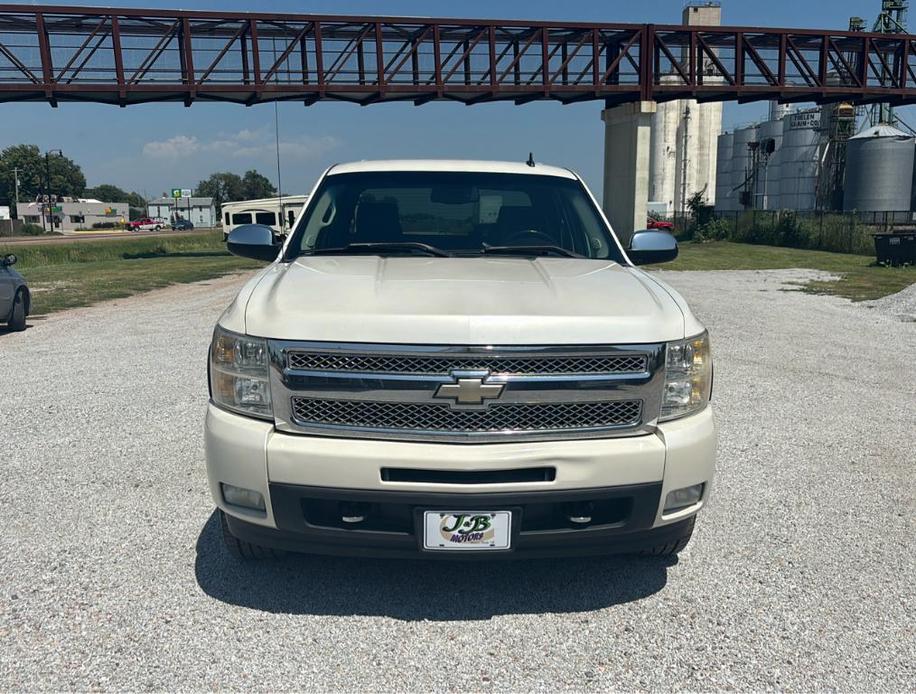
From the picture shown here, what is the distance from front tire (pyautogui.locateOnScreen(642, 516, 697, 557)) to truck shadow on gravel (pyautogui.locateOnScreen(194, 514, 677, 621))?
0.34 feet

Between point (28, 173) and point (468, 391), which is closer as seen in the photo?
point (468, 391)

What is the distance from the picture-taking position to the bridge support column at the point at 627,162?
109ft

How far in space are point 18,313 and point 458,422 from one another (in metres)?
10.9

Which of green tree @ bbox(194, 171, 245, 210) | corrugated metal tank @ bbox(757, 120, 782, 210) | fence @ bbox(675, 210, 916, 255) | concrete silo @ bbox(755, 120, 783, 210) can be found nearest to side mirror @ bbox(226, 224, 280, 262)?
fence @ bbox(675, 210, 916, 255)

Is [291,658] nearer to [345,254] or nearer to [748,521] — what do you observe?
[345,254]

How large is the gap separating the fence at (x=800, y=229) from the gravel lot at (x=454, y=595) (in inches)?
1067

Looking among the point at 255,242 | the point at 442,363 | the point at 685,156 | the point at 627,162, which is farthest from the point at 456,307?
the point at 685,156

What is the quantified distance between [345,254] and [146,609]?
6.41ft

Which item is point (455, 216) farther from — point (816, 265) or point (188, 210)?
point (188, 210)

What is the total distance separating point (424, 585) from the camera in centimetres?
345

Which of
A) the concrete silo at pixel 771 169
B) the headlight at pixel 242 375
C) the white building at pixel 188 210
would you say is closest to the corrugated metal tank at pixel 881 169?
the concrete silo at pixel 771 169

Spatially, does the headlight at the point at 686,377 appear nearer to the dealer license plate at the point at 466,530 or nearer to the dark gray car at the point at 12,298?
the dealer license plate at the point at 466,530

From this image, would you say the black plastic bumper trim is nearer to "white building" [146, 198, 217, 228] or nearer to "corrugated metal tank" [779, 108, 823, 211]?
"corrugated metal tank" [779, 108, 823, 211]

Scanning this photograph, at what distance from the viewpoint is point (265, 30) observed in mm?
30719
